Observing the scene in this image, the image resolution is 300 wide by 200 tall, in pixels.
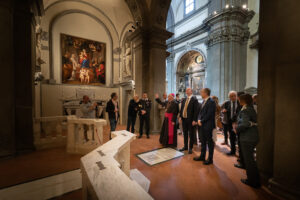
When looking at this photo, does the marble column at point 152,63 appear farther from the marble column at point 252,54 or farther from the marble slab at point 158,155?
the marble column at point 252,54

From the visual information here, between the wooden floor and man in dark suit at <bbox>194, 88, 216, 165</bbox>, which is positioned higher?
man in dark suit at <bbox>194, 88, 216, 165</bbox>

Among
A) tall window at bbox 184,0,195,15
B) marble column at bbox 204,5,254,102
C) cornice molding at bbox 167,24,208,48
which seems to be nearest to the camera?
marble column at bbox 204,5,254,102

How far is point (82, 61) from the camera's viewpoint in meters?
8.94

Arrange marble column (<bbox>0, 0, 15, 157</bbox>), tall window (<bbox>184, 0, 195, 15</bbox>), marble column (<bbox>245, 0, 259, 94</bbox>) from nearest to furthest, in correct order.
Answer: marble column (<bbox>0, 0, 15, 157</bbox>) < marble column (<bbox>245, 0, 259, 94</bbox>) < tall window (<bbox>184, 0, 195, 15</bbox>)

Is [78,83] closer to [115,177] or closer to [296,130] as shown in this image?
[115,177]

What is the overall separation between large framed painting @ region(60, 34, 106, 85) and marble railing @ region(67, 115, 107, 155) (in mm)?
5685

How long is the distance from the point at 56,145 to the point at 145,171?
11.4ft

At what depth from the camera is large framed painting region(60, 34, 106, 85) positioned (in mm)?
8422

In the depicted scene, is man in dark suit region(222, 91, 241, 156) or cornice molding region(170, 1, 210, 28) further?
cornice molding region(170, 1, 210, 28)

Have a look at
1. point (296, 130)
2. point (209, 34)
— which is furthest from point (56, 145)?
point (209, 34)

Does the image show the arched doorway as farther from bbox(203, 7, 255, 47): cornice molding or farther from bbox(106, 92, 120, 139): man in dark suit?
bbox(106, 92, 120, 139): man in dark suit

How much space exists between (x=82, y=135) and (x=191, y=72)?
38.2 ft

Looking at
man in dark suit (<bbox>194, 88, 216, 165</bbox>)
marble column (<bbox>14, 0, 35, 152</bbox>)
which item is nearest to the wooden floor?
man in dark suit (<bbox>194, 88, 216, 165</bbox>)

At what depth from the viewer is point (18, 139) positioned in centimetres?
368
